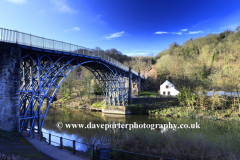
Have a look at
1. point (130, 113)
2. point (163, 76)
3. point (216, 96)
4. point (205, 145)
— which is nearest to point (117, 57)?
point (163, 76)

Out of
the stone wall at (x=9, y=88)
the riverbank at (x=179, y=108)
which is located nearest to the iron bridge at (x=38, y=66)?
the stone wall at (x=9, y=88)

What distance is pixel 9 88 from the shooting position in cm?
887

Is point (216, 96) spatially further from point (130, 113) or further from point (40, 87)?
point (40, 87)

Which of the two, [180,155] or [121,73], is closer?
[180,155]

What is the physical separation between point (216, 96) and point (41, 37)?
24.3 metres

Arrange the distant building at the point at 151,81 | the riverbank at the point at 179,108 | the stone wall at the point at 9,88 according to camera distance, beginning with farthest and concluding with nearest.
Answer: the distant building at the point at 151,81, the riverbank at the point at 179,108, the stone wall at the point at 9,88

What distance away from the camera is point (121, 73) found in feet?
100

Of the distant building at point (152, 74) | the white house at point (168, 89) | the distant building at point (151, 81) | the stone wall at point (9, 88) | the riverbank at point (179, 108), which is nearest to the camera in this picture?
the stone wall at point (9, 88)

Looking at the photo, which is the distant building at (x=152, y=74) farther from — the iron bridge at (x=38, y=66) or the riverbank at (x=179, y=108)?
the iron bridge at (x=38, y=66)

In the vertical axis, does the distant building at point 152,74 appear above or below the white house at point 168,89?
above

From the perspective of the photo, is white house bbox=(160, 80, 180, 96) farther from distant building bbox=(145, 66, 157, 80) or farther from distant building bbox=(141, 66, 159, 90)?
distant building bbox=(145, 66, 157, 80)

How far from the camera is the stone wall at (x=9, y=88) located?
28.0 ft

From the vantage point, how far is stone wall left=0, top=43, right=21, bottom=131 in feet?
28.0

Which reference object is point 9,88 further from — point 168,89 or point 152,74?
point 152,74
